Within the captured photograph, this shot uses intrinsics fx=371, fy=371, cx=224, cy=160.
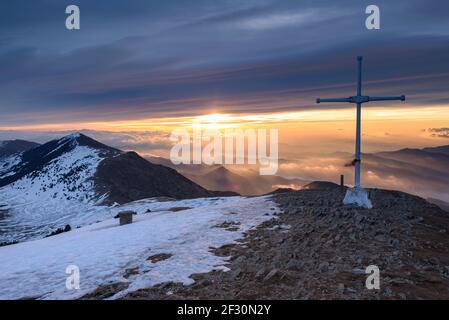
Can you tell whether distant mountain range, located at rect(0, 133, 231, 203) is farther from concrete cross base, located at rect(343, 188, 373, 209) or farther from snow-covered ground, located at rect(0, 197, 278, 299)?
concrete cross base, located at rect(343, 188, 373, 209)

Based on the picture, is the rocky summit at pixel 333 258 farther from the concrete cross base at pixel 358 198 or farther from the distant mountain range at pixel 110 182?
the distant mountain range at pixel 110 182

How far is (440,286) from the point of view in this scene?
11.5 metres

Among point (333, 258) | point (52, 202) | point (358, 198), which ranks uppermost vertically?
point (358, 198)

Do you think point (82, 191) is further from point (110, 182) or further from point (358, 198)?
point (358, 198)

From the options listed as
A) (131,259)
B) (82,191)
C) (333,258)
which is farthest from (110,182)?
(333,258)

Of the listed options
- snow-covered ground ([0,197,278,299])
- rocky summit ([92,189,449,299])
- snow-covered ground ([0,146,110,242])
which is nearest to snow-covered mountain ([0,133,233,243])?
snow-covered ground ([0,146,110,242])

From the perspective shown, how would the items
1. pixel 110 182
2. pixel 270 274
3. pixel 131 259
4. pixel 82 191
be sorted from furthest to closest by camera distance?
pixel 110 182
pixel 82 191
pixel 131 259
pixel 270 274

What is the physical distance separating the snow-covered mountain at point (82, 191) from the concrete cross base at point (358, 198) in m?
106

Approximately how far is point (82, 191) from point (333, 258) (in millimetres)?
153976

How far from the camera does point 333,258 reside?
14.0 m

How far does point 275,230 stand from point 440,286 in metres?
8.79

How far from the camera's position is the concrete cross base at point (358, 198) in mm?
22562
